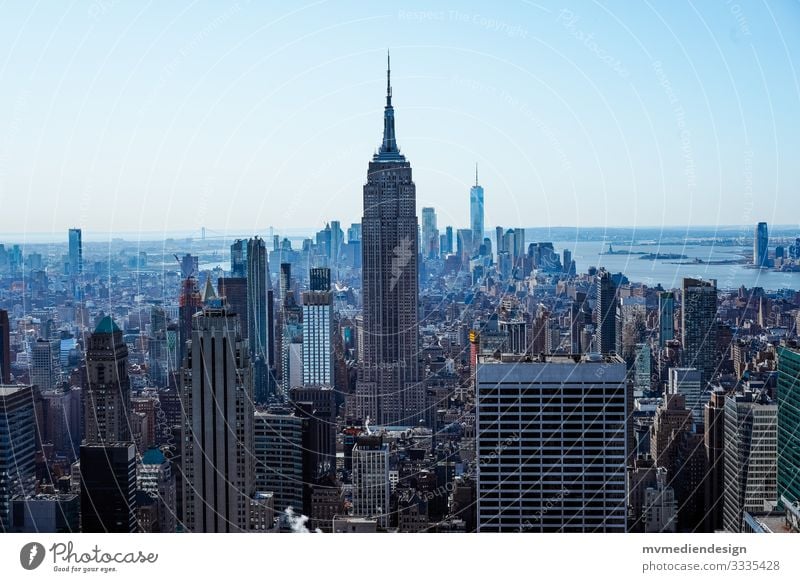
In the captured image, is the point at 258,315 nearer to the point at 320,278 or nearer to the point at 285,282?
the point at 285,282

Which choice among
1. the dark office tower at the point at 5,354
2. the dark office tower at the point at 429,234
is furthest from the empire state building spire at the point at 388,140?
the dark office tower at the point at 5,354

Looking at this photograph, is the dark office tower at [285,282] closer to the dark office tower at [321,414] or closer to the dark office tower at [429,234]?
the dark office tower at [321,414]

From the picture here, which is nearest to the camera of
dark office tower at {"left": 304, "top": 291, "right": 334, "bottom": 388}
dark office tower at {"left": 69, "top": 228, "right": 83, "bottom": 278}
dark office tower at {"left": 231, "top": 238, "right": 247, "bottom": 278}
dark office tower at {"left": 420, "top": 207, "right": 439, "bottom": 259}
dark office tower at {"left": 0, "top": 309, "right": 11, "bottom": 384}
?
dark office tower at {"left": 69, "top": 228, "right": 83, "bottom": 278}

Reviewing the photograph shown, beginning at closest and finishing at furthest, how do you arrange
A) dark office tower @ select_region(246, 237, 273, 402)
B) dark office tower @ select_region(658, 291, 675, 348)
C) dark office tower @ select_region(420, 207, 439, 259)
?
dark office tower @ select_region(246, 237, 273, 402), dark office tower @ select_region(658, 291, 675, 348), dark office tower @ select_region(420, 207, 439, 259)

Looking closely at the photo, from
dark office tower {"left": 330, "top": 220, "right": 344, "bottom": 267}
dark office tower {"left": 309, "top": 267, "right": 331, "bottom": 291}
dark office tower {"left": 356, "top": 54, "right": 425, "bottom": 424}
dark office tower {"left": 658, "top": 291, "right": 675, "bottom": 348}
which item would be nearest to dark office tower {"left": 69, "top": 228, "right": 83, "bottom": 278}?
dark office tower {"left": 330, "top": 220, "right": 344, "bottom": 267}

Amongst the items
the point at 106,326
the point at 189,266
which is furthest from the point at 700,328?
the point at 106,326

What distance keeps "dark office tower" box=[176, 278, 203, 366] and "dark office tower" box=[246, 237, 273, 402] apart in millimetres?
365

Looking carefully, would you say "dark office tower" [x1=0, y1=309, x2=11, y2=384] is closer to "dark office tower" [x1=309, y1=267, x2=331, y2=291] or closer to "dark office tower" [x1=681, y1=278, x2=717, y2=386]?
"dark office tower" [x1=309, y1=267, x2=331, y2=291]

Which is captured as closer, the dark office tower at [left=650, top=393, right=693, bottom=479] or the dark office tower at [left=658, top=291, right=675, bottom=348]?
the dark office tower at [left=650, top=393, right=693, bottom=479]

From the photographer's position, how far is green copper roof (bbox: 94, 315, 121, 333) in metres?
4.52

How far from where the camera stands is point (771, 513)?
3.52 metres

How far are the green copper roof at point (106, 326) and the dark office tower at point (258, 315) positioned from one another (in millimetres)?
799

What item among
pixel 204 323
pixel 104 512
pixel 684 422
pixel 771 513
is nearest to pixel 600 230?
pixel 771 513
